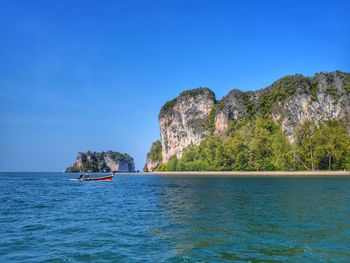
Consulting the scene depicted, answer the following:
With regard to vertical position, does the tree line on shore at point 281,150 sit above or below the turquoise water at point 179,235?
above

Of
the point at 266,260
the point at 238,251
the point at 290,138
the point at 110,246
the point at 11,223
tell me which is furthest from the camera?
the point at 290,138

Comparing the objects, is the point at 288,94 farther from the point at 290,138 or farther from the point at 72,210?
the point at 72,210

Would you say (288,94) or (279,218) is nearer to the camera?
(279,218)

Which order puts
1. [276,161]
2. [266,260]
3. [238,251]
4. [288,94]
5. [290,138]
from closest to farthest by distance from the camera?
[266,260] → [238,251] → [276,161] → [290,138] → [288,94]

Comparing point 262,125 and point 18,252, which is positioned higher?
point 262,125

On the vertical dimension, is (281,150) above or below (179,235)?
above

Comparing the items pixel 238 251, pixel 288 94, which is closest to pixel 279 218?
pixel 238 251

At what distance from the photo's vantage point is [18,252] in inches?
683

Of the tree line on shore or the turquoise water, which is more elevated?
the tree line on shore

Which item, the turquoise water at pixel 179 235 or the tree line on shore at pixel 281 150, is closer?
the turquoise water at pixel 179 235

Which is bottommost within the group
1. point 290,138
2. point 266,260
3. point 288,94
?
point 266,260

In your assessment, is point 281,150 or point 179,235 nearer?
point 179,235

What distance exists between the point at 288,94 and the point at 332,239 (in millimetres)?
175928

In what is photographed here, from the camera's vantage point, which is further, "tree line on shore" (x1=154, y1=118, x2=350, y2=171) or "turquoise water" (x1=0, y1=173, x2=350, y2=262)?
"tree line on shore" (x1=154, y1=118, x2=350, y2=171)
